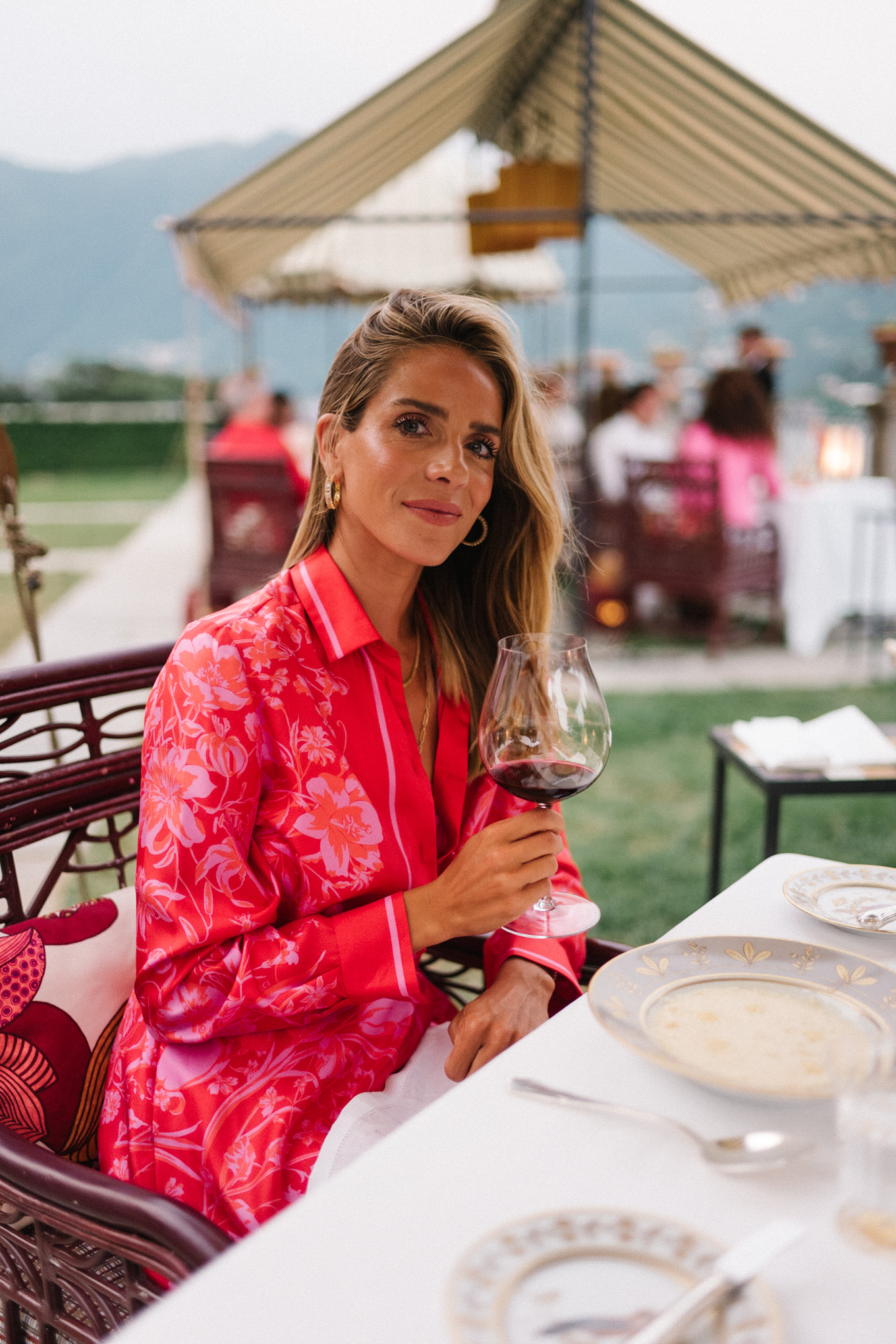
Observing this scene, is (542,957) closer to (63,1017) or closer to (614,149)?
(63,1017)

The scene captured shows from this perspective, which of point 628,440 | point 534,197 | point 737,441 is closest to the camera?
point 534,197

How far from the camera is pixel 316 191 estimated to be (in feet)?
24.2

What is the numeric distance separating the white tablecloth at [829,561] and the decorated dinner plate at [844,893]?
5656 mm

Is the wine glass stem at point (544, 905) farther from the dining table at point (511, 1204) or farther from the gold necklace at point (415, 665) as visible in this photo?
the gold necklace at point (415, 665)

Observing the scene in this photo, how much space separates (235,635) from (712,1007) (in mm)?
729

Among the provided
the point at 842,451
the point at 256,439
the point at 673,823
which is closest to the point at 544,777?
the point at 673,823

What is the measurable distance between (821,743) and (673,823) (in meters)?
1.70

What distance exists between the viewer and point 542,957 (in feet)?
4.77

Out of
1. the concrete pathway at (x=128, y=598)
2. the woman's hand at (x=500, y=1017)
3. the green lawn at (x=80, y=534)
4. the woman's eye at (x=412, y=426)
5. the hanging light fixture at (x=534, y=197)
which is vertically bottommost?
the concrete pathway at (x=128, y=598)

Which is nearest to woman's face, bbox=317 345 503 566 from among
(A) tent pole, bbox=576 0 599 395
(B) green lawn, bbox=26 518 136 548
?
(A) tent pole, bbox=576 0 599 395

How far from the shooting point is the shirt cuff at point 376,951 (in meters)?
1.24

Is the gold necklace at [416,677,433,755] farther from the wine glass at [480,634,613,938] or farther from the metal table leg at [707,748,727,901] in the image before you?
the metal table leg at [707,748,727,901]

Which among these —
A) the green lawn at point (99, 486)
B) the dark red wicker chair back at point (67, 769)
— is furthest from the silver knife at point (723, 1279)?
the green lawn at point (99, 486)

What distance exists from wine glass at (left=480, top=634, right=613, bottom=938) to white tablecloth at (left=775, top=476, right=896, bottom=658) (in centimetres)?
595
